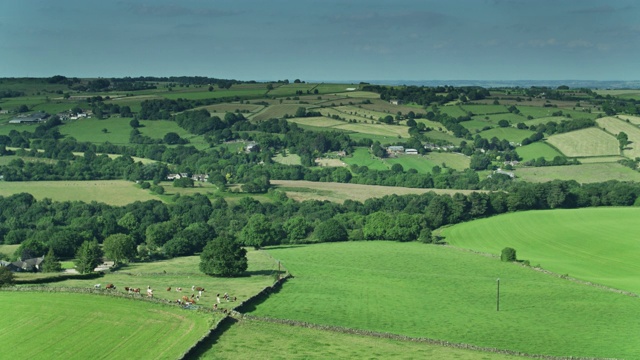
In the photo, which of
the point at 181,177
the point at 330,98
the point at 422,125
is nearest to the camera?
the point at 181,177

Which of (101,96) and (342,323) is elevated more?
(101,96)

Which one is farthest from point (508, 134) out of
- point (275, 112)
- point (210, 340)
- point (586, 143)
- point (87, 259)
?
point (210, 340)

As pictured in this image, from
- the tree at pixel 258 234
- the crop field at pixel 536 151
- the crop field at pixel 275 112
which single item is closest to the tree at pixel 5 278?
the tree at pixel 258 234

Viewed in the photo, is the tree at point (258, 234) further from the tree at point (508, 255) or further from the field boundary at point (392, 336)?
the field boundary at point (392, 336)

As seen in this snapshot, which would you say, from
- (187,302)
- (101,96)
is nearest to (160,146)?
(101,96)

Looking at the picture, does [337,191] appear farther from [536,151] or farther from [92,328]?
[92,328]

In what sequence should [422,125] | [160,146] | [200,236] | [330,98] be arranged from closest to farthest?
1. [200,236]
2. [160,146]
3. [422,125]
4. [330,98]

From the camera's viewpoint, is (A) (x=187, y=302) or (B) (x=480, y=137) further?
(B) (x=480, y=137)

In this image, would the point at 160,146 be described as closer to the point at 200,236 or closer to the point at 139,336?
the point at 200,236
